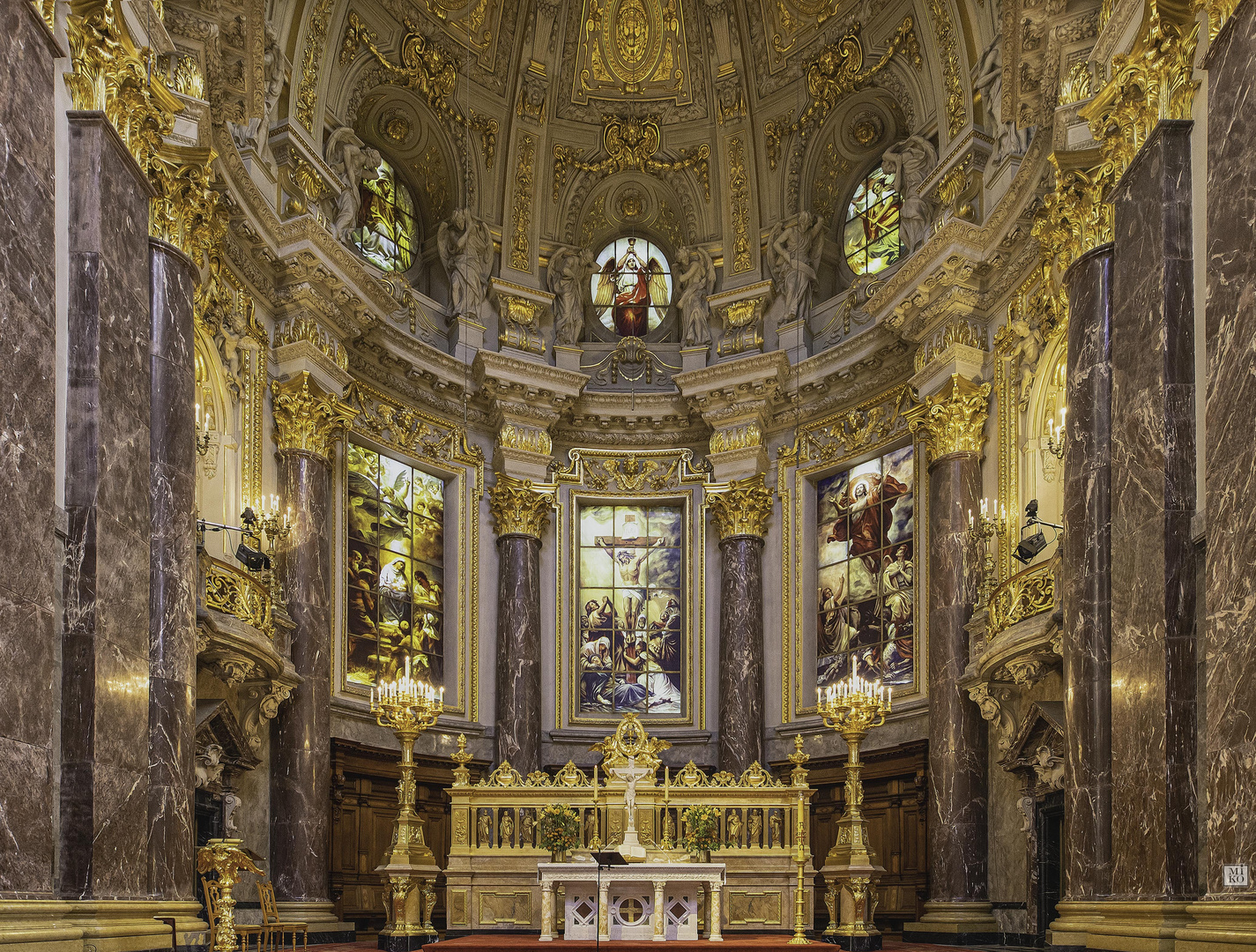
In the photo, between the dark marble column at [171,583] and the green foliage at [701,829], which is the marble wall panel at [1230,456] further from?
the dark marble column at [171,583]

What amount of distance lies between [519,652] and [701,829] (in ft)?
24.5

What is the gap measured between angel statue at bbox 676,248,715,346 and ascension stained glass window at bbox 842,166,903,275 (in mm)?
2643

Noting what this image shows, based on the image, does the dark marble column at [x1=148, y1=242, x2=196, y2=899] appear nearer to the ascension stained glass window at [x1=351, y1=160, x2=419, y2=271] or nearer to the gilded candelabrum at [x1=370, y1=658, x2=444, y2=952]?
the gilded candelabrum at [x1=370, y1=658, x2=444, y2=952]

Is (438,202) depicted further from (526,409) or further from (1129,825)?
(1129,825)

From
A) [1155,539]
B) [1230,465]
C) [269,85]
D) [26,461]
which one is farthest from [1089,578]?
[269,85]

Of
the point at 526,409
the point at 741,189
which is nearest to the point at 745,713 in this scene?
the point at 526,409

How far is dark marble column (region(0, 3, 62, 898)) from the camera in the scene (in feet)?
30.1

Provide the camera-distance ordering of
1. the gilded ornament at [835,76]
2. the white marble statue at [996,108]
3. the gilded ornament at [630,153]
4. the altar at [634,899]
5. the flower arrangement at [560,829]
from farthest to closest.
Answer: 1. the gilded ornament at [630,153]
2. the gilded ornament at [835,76]
3. the white marble statue at [996,108]
4. the flower arrangement at [560,829]
5. the altar at [634,899]

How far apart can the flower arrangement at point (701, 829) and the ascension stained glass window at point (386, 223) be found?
37.4ft

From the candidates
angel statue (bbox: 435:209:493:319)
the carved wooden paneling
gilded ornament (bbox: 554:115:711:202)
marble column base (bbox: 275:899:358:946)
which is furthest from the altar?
gilded ornament (bbox: 554:115:711:202)

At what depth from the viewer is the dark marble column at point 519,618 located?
2252 centimetres

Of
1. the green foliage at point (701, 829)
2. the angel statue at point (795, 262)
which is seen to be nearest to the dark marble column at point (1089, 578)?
the green foliage at point (701, 829)

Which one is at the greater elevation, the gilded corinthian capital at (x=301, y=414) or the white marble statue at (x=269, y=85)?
the white marble statue at (x=269, y=85)

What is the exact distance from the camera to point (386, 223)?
2383 centimetres
